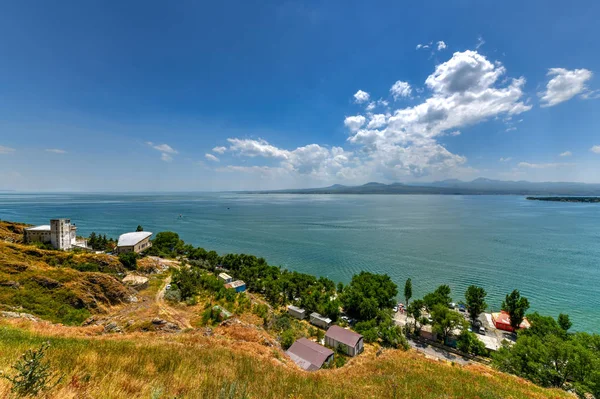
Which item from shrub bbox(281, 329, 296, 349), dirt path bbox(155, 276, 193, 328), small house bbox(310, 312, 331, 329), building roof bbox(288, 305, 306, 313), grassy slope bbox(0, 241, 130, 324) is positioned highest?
grassy slope bbox(0, 241, 130, 324)

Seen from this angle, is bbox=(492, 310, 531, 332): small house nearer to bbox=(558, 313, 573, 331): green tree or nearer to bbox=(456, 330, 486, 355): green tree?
bbox=(558, 313, 573, 331): green tree

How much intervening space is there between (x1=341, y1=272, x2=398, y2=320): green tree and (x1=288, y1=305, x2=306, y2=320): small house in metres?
6.37

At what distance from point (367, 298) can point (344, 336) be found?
30.6 feet

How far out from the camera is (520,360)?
1972 centimetres

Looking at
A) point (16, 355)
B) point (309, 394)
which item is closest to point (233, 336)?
point (309, 394)

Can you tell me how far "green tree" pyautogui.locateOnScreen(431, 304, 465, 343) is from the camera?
26719 millimetres

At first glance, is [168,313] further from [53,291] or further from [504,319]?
[504,319]

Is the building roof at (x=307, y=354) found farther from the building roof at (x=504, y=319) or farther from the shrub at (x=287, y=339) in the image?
the building roof at (x=504, y=319)

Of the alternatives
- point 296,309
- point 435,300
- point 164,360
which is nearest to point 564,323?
point 435,300

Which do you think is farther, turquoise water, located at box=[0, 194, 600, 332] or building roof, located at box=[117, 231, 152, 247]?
building roof, located at box=[117, 231, 152, 247]

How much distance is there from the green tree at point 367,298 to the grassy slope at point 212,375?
17.0 metres

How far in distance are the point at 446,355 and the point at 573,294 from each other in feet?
108

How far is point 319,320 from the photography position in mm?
30125

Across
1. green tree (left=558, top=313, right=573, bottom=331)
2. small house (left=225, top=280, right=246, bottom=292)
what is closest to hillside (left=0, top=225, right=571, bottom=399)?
small house (left=225, top=280, right=246, bottom=292)
